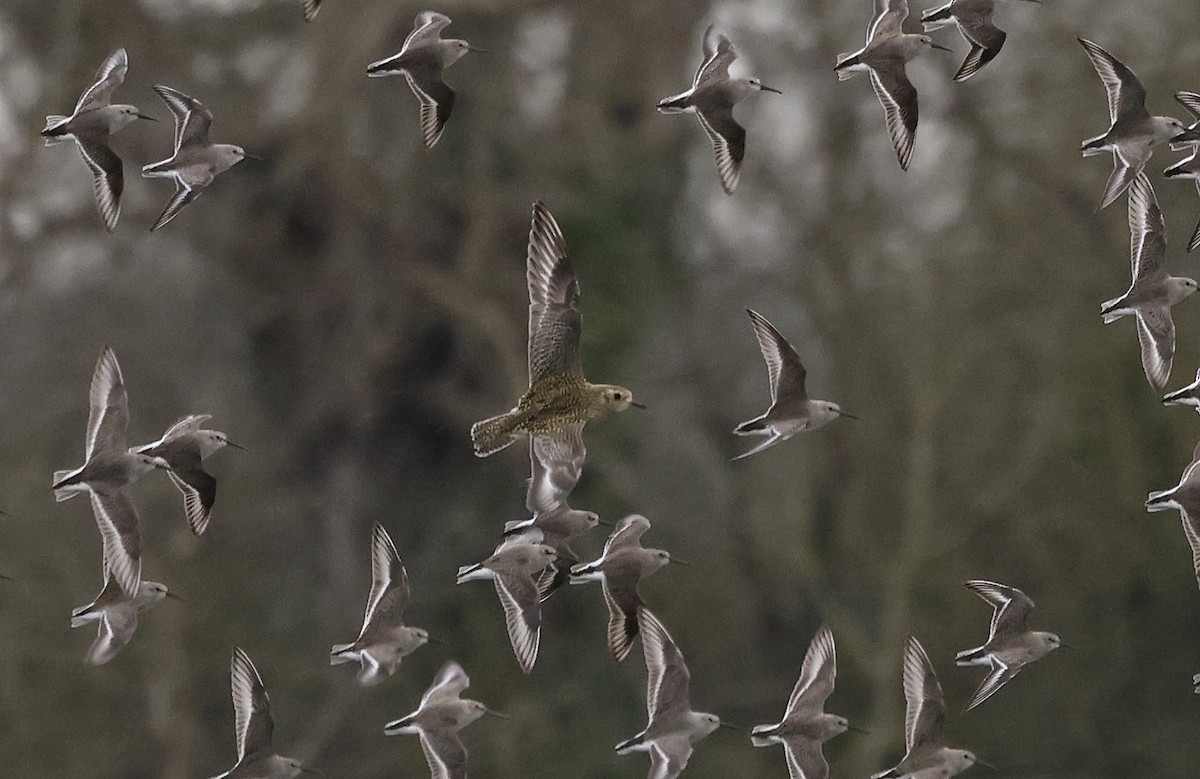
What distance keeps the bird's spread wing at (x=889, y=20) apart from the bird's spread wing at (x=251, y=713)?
1.11 meters

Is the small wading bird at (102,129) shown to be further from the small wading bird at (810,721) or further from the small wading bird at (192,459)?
the small wading bird at (810,721)

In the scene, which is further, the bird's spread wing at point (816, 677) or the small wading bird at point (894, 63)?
the bird's spread wing at point (816, 677)

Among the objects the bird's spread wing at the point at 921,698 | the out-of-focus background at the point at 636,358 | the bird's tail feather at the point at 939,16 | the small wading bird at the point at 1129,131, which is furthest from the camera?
the out-of-focus background at the point at 636,358

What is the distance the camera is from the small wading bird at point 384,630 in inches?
77.0

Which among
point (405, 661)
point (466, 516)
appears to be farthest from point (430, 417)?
point (405, 661)

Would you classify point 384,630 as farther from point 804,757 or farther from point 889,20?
point 889,20

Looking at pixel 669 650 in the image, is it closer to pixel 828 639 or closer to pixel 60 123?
pixel 828 639

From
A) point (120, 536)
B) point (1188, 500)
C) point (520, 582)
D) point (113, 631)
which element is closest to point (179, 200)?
point (120, 536)

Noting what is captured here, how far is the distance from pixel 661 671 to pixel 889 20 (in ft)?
2.88

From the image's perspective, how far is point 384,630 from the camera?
6.55ft

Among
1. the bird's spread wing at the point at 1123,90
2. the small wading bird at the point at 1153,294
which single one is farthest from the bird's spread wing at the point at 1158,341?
the bird's spread wing at the point at 1123,90

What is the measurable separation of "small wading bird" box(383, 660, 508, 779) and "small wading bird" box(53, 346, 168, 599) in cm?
41

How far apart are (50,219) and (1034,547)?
7.50 ft

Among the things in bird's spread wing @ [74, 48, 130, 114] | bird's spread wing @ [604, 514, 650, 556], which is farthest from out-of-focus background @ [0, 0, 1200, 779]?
bird's spread wing @ [74, 48, 130, 114]
